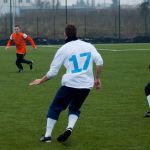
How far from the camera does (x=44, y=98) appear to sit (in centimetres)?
1421

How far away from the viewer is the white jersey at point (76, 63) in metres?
8.34

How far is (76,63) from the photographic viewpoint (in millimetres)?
8430

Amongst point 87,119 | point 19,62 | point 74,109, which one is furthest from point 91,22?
point 74,109

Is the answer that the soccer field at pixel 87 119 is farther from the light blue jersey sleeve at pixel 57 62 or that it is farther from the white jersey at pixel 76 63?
the light blue jersey sleeve at pixel 57 62

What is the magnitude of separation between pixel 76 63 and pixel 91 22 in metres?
59.1

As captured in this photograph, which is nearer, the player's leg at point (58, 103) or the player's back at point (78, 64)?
the player's back at point (78, 64)

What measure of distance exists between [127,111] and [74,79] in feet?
12.1

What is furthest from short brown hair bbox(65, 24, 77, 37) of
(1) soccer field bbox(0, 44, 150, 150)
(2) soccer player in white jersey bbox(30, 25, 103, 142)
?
(1) soccer field bbox(0, 44, 150, 150)

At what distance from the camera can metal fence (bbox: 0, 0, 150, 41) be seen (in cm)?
6241

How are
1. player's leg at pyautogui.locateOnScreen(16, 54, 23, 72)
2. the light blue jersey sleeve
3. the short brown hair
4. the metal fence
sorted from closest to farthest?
1. the light blue jersey sleeve
2. the short brown hair
3. player's leg at pyautogui.locateOnScreen(16, 54, 23, 72)
4. the metal fence

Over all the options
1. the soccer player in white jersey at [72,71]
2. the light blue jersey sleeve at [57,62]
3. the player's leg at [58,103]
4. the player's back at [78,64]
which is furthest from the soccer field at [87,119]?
the light blue jersey sleeve at [57,62]

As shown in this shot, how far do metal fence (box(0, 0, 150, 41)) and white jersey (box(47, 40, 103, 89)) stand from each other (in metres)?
50.7

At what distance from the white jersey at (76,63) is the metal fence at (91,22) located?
5073 cm

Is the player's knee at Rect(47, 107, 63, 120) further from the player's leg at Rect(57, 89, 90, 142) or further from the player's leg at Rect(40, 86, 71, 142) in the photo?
the player's leg at Rect(57, 89, 90, 142)
